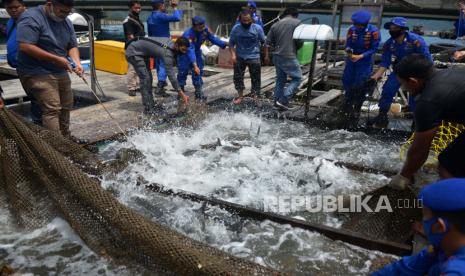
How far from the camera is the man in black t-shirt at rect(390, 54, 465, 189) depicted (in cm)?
292

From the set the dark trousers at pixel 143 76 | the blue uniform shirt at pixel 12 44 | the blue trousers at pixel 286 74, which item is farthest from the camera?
the blue trousers at pixel 286 74

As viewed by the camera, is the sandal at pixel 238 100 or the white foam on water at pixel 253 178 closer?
the white foam on water at pixel 253 178

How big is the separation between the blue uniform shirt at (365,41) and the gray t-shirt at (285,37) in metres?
1.17

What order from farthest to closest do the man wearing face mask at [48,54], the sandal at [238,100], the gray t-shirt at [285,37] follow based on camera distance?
the sandal at [238,100]
the gray t-shirt at [285,37]
the man wearing face mask at [48,54]

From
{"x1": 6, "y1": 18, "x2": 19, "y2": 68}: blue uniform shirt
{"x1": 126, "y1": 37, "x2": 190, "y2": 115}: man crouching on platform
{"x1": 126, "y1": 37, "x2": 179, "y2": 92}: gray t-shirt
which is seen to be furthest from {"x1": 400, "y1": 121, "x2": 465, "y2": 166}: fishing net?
{"x1": 6, "y1": 18, "x2": 19, "y2": 68}: blue uniform shirt

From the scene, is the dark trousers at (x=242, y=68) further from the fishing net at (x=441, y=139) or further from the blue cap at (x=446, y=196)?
the blue cap at (x=446, y=196)

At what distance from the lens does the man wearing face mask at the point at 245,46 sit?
320 inches

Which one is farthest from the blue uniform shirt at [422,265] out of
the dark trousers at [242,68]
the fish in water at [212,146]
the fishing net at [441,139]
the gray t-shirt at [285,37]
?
the dark trousers at [242,68]

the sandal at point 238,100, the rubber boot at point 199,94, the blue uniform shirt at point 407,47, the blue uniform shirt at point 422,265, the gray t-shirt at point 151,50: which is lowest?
the sandal at point 238,100

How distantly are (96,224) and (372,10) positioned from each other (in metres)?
8.89

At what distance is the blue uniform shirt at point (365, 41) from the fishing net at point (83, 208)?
17.8 feet

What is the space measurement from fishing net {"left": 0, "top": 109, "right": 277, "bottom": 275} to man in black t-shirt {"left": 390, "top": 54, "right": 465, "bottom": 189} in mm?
1844

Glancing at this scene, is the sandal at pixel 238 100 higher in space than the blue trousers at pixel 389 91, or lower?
lower

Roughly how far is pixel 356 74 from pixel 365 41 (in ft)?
2.16
